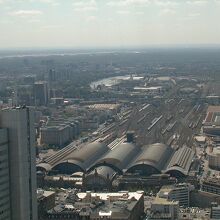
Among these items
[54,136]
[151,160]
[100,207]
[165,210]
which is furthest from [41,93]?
[165,210]

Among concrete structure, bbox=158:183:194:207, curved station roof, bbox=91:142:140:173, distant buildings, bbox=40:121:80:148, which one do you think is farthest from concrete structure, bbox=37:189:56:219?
distant buildings, bbox=40:121:80:148

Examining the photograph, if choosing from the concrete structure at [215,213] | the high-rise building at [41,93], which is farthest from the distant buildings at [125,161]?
the high-rise building at [41,93]

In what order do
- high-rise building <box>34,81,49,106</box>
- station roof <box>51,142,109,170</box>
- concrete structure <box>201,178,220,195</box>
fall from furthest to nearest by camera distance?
high-rise building <box>34,81,49,106</box>, station roof <box>51,142,109,170</box>, concrete structure <box>201,178,220,195</box>

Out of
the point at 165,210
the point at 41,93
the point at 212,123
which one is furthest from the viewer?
the point at 41,93

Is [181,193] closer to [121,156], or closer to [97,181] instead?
[97,181]

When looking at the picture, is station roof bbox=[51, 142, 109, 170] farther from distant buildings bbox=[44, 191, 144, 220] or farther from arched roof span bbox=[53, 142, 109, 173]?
distant buildings bbox=[44, 191, 144, 220]

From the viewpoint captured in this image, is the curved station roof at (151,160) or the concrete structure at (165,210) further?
the curved station roof at (151,160)

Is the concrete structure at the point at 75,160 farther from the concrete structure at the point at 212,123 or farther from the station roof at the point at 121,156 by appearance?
the concrete structure at the point at 212,123
